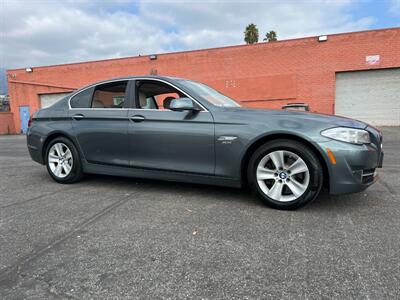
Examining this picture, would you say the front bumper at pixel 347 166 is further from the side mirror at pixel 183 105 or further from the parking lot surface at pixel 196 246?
the side mirror at pixel 183 105

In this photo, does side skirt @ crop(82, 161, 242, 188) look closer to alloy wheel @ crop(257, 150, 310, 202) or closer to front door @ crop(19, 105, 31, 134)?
alloy wheel @ crop(257, 150, 310, 202)

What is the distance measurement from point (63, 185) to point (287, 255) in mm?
3646

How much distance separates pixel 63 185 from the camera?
475 centimetres

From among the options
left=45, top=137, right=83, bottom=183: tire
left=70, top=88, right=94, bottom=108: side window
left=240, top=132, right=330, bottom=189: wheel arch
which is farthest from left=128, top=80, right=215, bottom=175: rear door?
left=45, top=137, right=83, bottom=183: tire

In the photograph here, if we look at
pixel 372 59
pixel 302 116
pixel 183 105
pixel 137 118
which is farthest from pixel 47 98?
pixel 302 116

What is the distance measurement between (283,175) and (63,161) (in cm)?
336

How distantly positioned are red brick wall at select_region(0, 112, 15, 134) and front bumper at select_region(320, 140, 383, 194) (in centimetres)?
2859

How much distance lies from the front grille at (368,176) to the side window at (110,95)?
316 centimetres

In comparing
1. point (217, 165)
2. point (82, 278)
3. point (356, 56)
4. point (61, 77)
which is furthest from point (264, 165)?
point (61, 77)

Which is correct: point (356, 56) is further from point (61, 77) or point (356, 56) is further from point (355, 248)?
point (61, 77)

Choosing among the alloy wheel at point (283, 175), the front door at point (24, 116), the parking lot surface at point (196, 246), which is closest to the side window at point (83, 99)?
the parking lot surface at point (196, 246)

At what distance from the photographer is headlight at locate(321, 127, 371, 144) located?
125 inches

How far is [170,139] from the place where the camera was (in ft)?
12.8

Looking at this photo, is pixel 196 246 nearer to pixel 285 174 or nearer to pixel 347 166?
pixel 285 174
